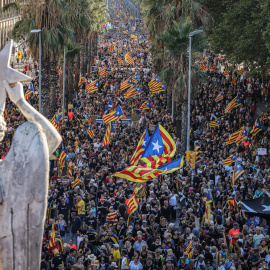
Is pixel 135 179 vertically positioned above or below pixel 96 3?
below

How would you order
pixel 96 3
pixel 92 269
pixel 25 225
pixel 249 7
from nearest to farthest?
pixel 25 225, pixel 92 269, pixel 249 7, pixel 96 3

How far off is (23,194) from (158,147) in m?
15.5

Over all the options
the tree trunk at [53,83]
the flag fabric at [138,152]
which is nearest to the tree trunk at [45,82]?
the tree trunk at [53,83]

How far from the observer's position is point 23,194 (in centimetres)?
670

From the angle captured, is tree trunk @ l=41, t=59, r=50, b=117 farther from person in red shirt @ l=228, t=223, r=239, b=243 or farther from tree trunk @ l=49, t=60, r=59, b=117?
person in red shirt @ l=228, t=223, r=239, b=243

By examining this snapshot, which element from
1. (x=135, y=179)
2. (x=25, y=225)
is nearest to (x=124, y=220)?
(x=135, y=179)

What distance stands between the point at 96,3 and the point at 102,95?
46.7 feet

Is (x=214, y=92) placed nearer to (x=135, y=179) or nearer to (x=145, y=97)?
(x=145, y=97)

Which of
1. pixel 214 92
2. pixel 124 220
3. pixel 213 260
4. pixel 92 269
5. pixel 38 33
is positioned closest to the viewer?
pixel 92 269

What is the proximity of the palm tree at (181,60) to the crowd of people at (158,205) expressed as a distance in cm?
235

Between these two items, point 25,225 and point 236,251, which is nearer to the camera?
point 25,225

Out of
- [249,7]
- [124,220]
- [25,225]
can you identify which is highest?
[249,7]

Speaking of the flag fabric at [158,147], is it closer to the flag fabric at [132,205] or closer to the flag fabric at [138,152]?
the flag fabric at [138,152]

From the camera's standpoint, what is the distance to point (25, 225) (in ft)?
22.2
